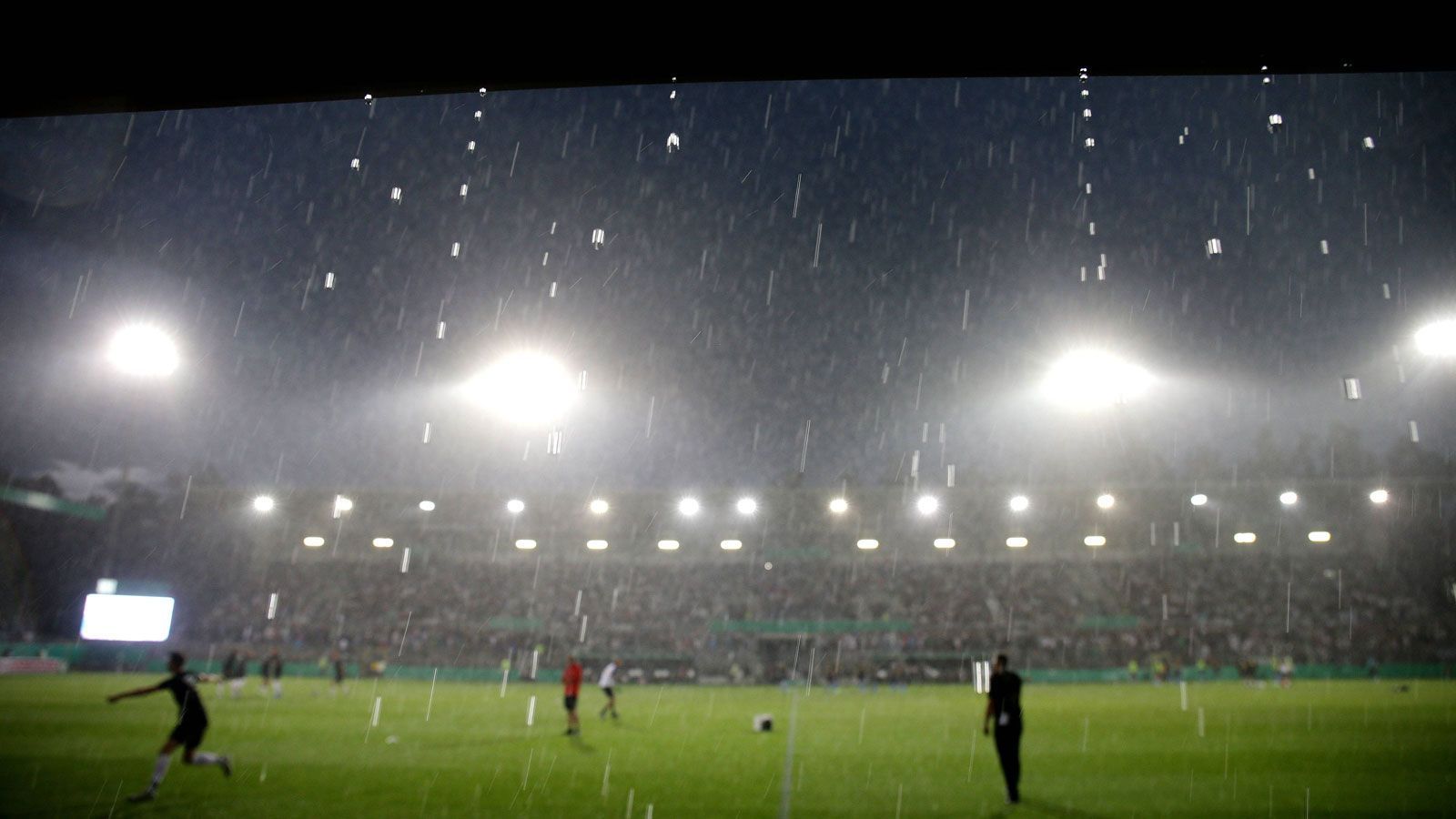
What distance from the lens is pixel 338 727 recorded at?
19156 millimetres

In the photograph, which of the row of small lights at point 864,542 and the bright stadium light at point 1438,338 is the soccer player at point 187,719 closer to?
the bright stadium light at point 1438,338

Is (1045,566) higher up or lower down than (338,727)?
higher up

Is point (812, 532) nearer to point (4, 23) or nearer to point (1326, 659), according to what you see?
point (1326, 659)

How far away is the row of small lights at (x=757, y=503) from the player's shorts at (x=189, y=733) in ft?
127

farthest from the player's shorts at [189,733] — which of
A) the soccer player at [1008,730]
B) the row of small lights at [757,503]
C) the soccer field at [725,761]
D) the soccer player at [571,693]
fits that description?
the row of small lights at [757,503]

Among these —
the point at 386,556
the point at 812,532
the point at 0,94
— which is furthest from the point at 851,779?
the point at 386,556

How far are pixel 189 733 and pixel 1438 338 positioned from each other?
93.9 feet

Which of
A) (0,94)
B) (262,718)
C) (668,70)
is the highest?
(668,70)

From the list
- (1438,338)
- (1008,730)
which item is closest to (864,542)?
(1438,338)

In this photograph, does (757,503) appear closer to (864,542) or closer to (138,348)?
(864,542)

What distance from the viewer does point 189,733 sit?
11.2 m

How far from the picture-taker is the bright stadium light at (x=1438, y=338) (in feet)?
73.9

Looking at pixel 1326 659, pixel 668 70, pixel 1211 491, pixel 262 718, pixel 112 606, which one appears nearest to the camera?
pixel 668 70

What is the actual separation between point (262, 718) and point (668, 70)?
21.5 m
